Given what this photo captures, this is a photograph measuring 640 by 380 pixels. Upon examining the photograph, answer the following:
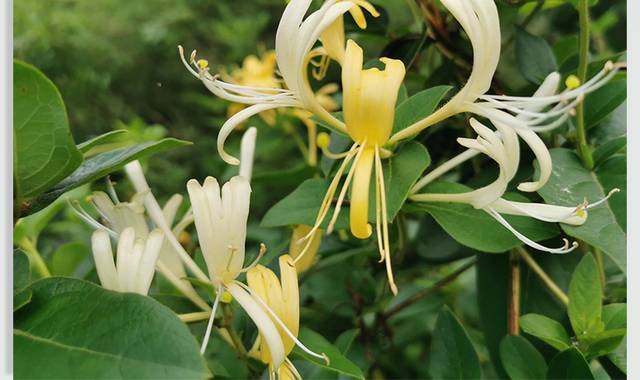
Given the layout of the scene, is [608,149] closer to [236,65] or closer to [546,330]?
[546,330]

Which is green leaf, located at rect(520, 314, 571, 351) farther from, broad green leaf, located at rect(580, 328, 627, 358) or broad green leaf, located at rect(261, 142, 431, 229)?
broad green leaf, located at rect(261, 142, 431, 229)

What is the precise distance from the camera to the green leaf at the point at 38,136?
0.47m

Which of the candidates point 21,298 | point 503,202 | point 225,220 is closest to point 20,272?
point 21,298

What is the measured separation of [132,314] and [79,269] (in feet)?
1.23

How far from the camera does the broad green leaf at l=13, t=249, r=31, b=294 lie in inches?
20.3

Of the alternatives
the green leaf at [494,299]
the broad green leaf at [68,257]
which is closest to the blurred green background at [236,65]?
the green leaf at [494,299]

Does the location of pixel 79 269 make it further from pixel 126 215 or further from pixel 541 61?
pixel 541 61

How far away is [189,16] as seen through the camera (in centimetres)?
201

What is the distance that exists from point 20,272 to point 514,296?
1.48 feet

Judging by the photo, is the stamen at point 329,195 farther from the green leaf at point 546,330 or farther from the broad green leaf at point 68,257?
the broad green leaf at point 68,257

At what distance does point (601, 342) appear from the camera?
606 millimetres

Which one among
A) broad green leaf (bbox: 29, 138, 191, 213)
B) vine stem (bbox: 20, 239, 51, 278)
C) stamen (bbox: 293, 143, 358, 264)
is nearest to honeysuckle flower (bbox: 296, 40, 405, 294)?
stamen (bbox: 293, 143, 358, 264)

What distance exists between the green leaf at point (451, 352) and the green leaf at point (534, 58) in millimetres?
280

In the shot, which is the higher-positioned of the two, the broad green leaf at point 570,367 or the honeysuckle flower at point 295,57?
the honeysuckle flower at point 295,57
